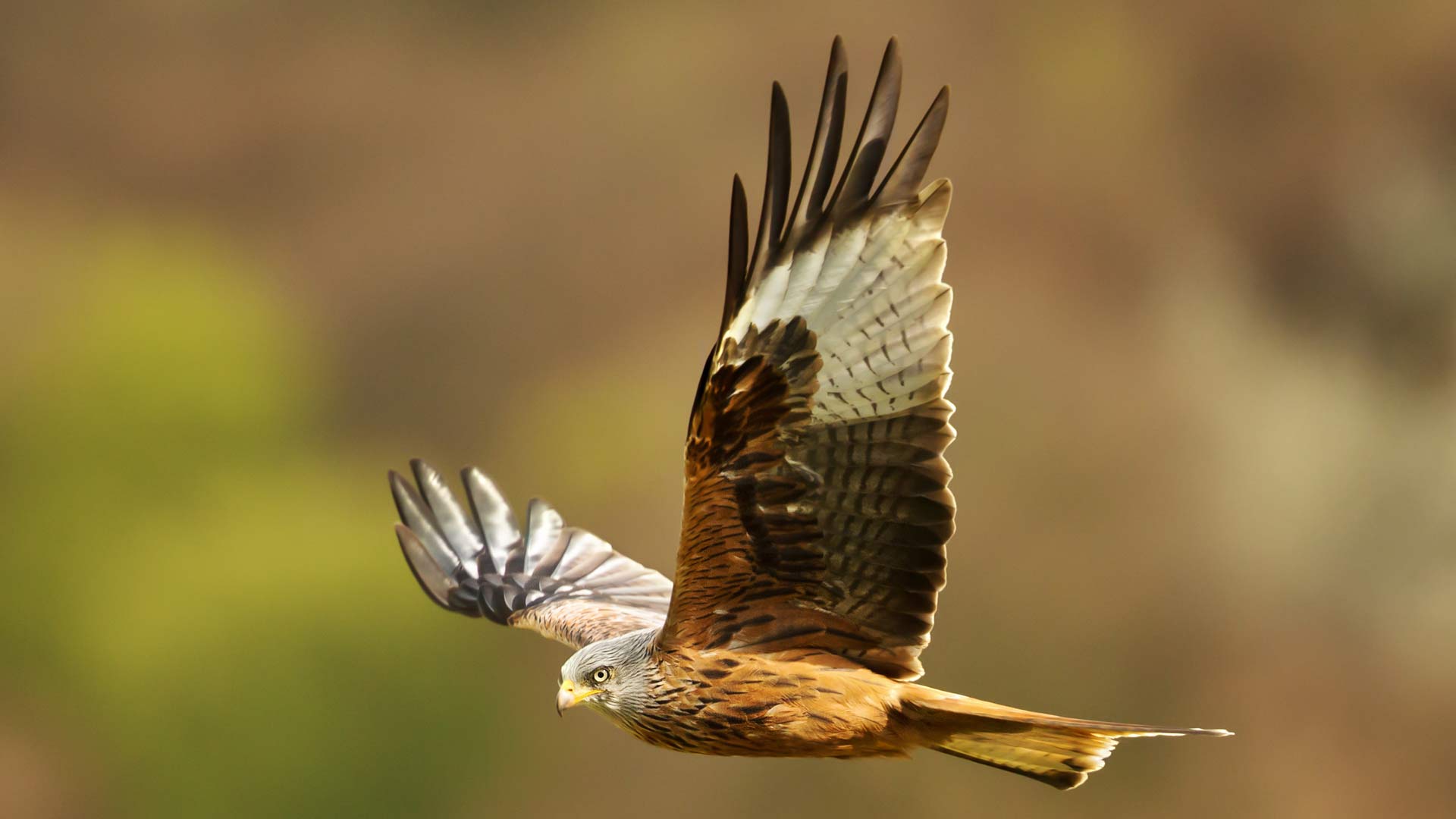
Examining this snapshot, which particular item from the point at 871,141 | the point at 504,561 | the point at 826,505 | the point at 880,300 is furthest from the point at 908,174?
the point at 504,561

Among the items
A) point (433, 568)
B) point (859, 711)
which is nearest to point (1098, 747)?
point (859, 711)

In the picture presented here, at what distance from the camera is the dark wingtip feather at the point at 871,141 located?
7.79 feet

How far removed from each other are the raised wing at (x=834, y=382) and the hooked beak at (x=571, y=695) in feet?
0.61

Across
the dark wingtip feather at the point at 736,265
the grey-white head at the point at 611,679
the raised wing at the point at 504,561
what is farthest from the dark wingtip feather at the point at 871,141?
the raised wing at the point at 504,561

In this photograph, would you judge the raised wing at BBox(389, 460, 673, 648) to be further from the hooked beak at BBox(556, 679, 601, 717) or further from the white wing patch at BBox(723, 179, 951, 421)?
the white wing patch at BBox(723, 179, 951, 421)

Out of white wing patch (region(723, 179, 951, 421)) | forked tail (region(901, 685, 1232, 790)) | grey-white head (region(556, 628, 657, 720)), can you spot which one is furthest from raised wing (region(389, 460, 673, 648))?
white wing patch (region(723, 179, 951, 421))

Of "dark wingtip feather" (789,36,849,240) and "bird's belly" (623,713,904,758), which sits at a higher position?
"dark wingtip feather" (789,36,849,240)

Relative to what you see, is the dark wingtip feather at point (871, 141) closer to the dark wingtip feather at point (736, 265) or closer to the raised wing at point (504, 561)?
the dark wingtip feather at point (736, 265)

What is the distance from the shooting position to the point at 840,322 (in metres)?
2.47

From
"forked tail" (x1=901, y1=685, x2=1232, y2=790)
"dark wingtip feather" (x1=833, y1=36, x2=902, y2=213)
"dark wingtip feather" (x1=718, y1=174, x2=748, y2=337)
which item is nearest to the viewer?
"dark wingtip feather" (x1=718, y1=174, x2=748, y2=337)

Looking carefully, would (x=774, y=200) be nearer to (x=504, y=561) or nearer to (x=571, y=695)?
(x=571, y=695)

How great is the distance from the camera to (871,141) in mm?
2426

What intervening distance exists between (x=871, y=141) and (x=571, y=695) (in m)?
1.09

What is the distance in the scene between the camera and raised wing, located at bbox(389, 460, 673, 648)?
365 centimetres
